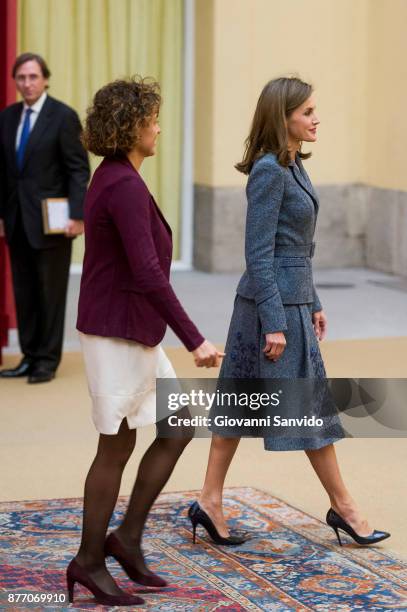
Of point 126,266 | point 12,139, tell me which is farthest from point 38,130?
point 126,266

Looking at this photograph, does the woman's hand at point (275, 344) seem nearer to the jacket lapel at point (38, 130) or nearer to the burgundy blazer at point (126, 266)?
the burgundy blazer at point (126, 266)

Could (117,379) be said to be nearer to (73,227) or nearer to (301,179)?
(301,179)

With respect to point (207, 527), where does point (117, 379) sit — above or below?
above

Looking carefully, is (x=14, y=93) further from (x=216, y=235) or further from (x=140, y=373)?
(x=140, y=373)

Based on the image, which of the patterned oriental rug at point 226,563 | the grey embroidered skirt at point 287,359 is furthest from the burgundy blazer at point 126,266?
the patterned oriental rug at point 226,563

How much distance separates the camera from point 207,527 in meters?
5.24

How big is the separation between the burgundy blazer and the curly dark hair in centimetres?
7

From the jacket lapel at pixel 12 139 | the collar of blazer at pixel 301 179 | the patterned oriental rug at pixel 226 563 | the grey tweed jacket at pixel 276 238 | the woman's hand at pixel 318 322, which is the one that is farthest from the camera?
the jacket lapel at pixel 12 139

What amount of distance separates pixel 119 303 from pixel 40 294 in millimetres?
4055

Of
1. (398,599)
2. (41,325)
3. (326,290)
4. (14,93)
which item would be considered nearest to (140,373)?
(398,599)

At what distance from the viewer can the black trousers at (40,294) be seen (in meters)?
8.30

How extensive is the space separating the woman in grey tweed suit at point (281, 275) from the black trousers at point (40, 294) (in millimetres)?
3258

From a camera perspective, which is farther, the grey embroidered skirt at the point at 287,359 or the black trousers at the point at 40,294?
the black trousers at the point at 40,294

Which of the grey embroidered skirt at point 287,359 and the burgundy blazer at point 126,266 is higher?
the burgundy blazer at point 126,266
